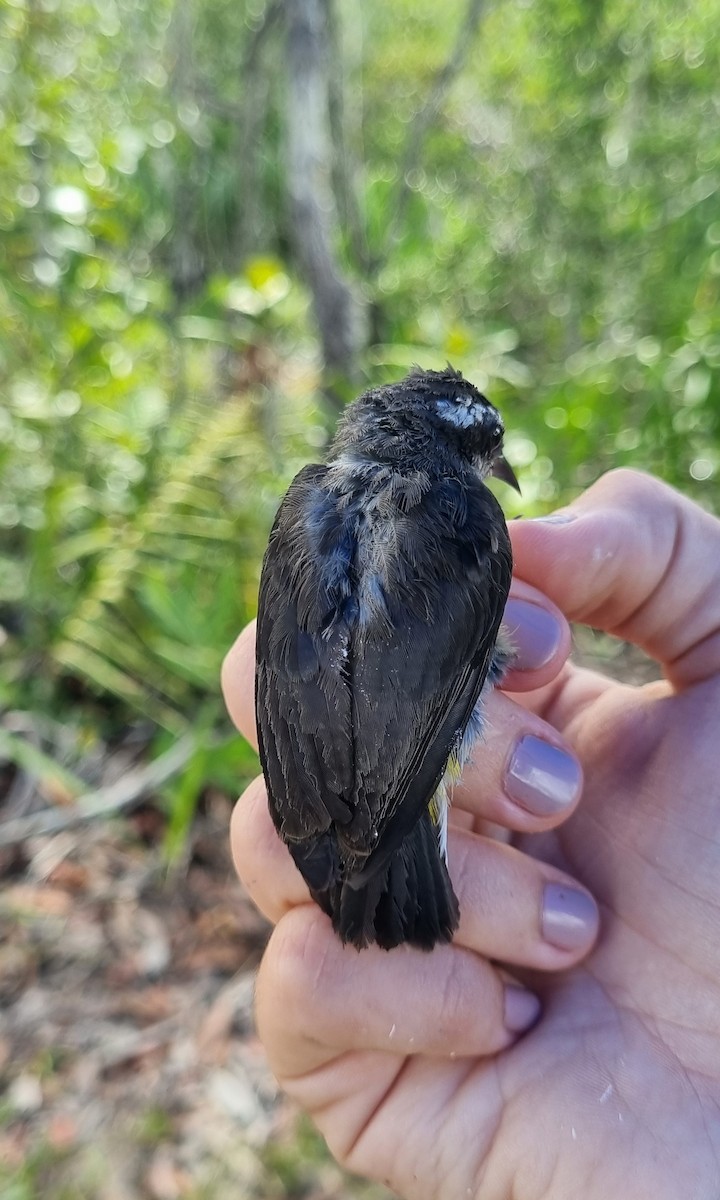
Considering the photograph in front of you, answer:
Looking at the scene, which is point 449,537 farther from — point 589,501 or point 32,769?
point 32,769

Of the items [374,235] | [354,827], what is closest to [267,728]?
[354,827]

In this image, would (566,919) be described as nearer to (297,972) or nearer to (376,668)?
(297,972)

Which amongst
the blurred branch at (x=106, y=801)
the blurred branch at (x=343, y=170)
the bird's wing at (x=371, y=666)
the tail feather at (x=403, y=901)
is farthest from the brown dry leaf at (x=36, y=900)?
the blurred branch at (x=343, y=170)

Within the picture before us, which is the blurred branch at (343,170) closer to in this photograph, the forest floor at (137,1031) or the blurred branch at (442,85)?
the blurred branch at (442,85)

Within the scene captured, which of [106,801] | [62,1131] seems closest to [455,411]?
[106,801]

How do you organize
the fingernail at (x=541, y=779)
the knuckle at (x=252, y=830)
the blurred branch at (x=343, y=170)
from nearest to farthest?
the fingernail at (x=541, y=779) → the knuckle at (x=252, y=830) → the blurred branch at (x=343, y=170)

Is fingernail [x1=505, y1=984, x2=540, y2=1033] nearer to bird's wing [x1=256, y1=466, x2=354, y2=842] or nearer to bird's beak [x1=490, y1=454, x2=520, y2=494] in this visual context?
→ bird's wing [x1=256, y1=466, x2=354, y2=842]

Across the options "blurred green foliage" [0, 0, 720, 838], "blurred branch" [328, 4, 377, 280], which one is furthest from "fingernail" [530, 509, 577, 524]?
"blurred branch" [328, 4, 377, 280]
